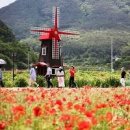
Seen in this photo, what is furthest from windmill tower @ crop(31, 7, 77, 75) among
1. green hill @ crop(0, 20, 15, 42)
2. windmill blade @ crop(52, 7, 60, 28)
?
green hill @ crop(0, 20, 15, 42)

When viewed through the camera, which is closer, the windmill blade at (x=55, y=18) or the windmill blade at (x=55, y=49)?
the windmill blade at (x=55, y=49)

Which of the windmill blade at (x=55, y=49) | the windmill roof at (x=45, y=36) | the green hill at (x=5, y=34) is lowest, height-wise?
the windmill blade at (x=55, y=49)

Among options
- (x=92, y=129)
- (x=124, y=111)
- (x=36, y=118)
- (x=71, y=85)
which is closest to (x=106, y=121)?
(x=92, y=129)

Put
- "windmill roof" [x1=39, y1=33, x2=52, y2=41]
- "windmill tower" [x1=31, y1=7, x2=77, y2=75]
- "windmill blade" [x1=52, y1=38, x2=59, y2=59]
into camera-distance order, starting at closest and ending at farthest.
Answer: "windmill blade" [x1=52, y1=38, x2=59, y2=59], "windmill tower" [x1=31, y1=7, x2=77, y2=75], "windmill roof" [x1=39, y1=33, x2=52, y2=41]

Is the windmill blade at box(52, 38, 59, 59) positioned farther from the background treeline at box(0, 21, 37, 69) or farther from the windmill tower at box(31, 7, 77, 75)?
the background treeline at box(0, 21, 37, 69)

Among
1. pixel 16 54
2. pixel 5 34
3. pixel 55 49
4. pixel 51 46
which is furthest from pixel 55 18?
pixel 5 34

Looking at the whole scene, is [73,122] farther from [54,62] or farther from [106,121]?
[54,62]

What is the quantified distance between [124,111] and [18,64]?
96420 millimetres

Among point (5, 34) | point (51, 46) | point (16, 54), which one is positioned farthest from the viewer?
point (5, 34)

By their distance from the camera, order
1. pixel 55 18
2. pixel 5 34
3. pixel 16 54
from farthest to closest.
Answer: pixel 5 34 < pixel 16 54 < pixel 55 18

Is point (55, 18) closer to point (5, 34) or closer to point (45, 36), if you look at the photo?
point (45, 36)

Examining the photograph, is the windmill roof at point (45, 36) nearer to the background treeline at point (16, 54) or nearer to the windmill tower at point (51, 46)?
the windmill tower at point (51, 46)

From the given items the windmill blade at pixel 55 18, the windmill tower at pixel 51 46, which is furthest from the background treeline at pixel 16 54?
the windmill tower at pixel 51 46

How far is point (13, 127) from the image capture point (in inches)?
262
